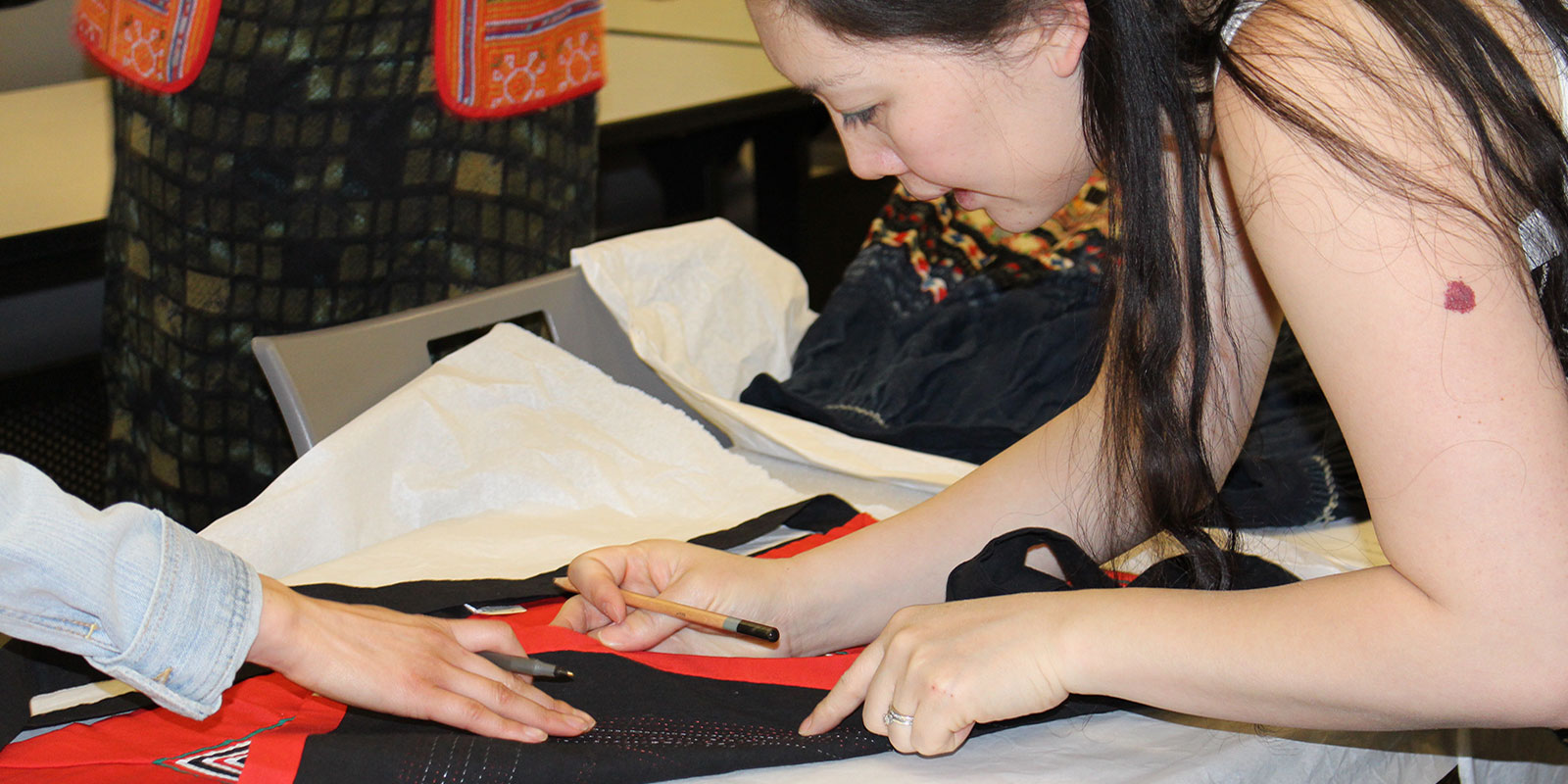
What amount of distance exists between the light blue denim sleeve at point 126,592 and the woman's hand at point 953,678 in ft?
1.16

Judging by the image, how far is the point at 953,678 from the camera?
783mm

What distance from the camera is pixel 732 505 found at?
4.03 feet

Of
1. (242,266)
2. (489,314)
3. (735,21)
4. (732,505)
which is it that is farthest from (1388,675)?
(735,21)

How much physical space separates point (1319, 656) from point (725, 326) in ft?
3.16

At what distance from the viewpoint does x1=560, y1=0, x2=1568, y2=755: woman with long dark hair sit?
632 millimetres

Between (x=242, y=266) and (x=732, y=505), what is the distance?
672mm

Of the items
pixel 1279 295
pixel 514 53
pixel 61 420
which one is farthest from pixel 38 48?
pixel 1279 295

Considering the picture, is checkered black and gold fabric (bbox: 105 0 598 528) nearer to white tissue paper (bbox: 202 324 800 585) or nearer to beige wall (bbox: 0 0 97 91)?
white tissue paper (bbox: 202 324 800 585)

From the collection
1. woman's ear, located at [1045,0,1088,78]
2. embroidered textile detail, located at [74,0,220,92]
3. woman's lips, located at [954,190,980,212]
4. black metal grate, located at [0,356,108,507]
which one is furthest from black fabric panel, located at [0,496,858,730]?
black metal grate, located at [0,356,108,507]

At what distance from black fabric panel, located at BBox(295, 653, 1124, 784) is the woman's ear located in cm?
41

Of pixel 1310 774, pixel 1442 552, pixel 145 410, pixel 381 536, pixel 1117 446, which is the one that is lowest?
pixel 145 410

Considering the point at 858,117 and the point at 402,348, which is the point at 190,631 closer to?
the point at 858,117

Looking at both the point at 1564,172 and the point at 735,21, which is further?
the point at 735,21

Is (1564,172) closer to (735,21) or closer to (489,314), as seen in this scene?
(489,314)
